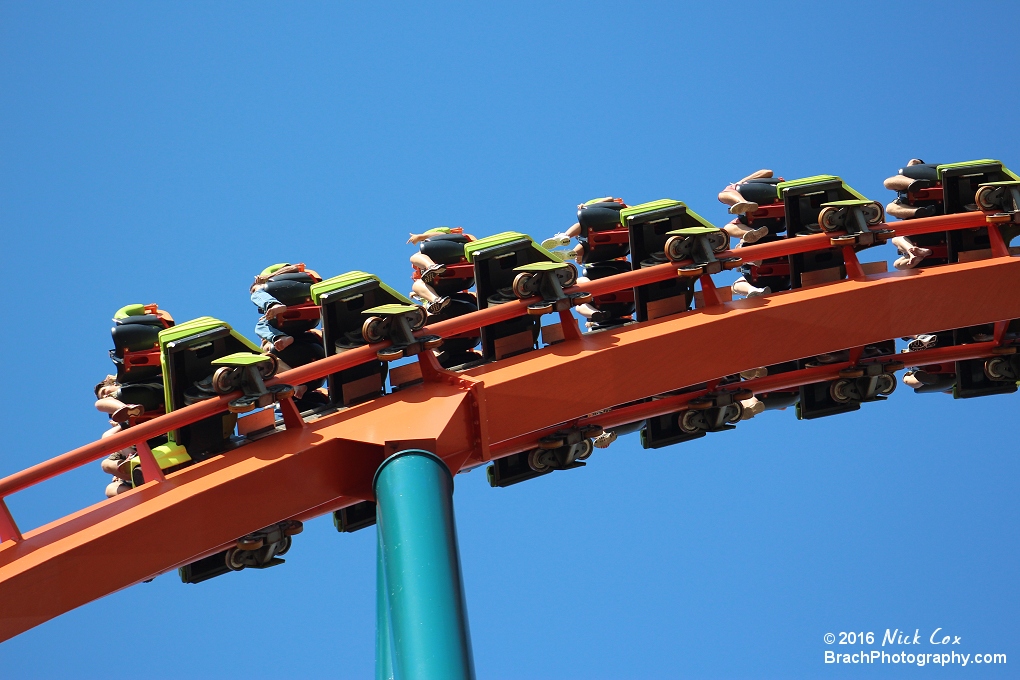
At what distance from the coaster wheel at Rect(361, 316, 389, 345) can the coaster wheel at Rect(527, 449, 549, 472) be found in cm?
115

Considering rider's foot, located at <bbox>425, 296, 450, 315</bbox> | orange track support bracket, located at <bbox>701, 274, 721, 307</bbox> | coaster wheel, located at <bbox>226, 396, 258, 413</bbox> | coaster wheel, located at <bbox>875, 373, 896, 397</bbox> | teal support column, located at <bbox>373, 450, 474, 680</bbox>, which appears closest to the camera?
teal support column, located at <bbox>373, 450, 474, 680</bbox>

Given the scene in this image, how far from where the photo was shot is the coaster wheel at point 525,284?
700cm

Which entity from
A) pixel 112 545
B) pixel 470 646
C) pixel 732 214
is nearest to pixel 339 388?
pixel 112 545

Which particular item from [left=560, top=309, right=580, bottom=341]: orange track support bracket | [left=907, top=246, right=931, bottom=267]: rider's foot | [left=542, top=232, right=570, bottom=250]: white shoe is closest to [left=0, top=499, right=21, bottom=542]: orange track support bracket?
[left=560, top=309, right=580, bottom=341]: orange track support bracket

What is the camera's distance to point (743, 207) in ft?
26.0

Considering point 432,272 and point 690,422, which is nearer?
point 432,272

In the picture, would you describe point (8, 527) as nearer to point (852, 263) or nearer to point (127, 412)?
point (127, 412)

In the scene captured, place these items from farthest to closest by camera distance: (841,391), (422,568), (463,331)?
1. (841,391)
2. (463,331)
3. (422,568)

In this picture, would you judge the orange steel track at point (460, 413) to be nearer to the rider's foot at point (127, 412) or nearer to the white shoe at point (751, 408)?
the white shoe at point (751, 408)

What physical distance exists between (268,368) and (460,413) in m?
0.89

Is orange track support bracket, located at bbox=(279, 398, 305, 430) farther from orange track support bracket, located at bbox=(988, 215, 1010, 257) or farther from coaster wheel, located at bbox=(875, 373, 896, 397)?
orange track support bracket, located at bbox=(988, 215, 1010, 257)

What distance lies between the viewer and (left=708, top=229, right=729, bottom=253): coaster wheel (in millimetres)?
7387

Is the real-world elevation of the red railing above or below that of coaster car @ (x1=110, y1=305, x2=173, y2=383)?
below

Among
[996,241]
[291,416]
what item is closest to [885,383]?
[996,241]
